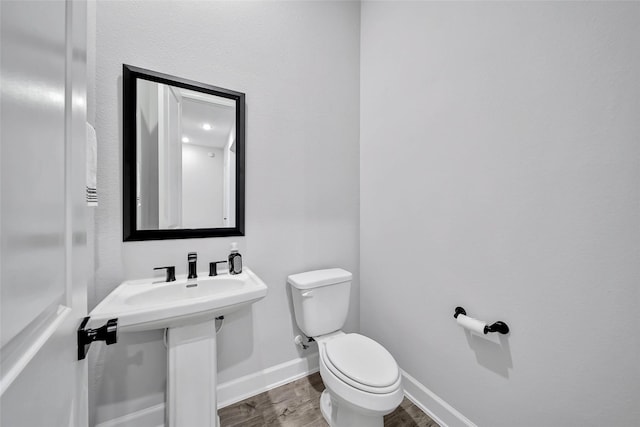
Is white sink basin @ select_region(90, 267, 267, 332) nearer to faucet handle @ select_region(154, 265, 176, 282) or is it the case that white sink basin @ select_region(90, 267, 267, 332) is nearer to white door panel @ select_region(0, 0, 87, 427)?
faucet handle @ select_region(154, 265, 176, 282)

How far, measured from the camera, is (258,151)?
1.50 metres

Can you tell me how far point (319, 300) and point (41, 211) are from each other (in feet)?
4.40

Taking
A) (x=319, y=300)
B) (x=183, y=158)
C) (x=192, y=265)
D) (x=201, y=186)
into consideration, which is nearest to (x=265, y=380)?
(x=319, y=300)

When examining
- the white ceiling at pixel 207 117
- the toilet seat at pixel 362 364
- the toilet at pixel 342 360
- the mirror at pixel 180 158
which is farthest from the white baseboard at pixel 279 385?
the white ceiling at pixel 207 117

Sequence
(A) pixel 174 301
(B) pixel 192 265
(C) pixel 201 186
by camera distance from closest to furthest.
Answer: (A) pixel 174 301, (B) pixel 192 265, (C) pixel 201 186

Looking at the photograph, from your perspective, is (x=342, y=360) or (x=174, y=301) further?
(x=342, y=360)

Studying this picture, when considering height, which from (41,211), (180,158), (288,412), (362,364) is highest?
(180,158)

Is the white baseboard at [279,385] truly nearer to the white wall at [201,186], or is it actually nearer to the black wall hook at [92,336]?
the white wall at [201,186]

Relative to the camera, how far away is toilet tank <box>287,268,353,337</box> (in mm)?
1479

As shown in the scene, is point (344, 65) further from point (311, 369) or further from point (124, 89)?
point (311, 369)

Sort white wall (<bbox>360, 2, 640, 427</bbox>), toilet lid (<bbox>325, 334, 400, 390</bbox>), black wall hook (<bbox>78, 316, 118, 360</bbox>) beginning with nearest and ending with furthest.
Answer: black wall hook (<bbox>78, 316, 118, 360</bbox>)
white wall (<bbox>360, 2, 640, 427</bbox>)
toilet lid (<bbox>325, 334, 400, 390</bbox>)

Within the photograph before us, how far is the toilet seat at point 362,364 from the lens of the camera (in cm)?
104

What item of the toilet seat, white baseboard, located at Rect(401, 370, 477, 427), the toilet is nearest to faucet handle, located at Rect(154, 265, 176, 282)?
the toilet

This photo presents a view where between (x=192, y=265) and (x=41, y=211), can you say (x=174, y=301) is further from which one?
(x=41, y=211)
